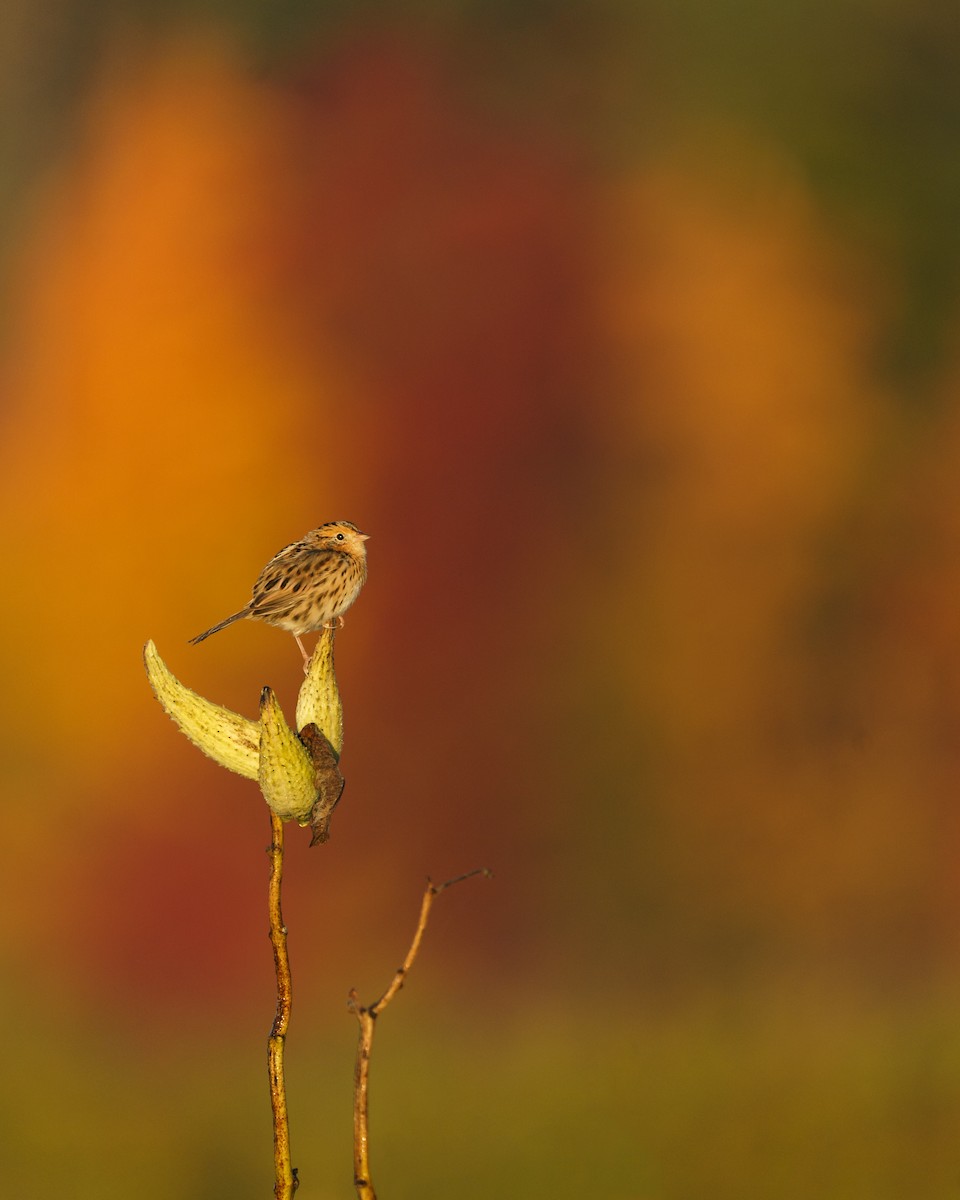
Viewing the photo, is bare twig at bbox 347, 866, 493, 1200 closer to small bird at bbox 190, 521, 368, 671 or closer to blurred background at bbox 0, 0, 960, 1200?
small bird at bbox 190, 521, 368, 671

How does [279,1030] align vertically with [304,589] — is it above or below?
below

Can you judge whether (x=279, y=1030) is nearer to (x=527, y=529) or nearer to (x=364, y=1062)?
(x=364, y=1062)

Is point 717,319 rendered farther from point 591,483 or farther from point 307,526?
point 307,526

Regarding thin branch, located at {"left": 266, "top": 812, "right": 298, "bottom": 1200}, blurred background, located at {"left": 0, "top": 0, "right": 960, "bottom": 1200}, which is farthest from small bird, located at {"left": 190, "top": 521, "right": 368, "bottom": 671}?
blurred background, located at {"left": 0, "top": 0, "right": 960, "bottom": 1200}

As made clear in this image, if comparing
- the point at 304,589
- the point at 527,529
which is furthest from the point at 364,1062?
the point at 527,529

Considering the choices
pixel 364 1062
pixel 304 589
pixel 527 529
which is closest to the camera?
pixel 364 1062

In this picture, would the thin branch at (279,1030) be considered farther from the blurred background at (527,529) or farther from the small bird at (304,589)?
the blurred background at (527,529)

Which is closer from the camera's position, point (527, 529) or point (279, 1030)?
point (279, 1030)
